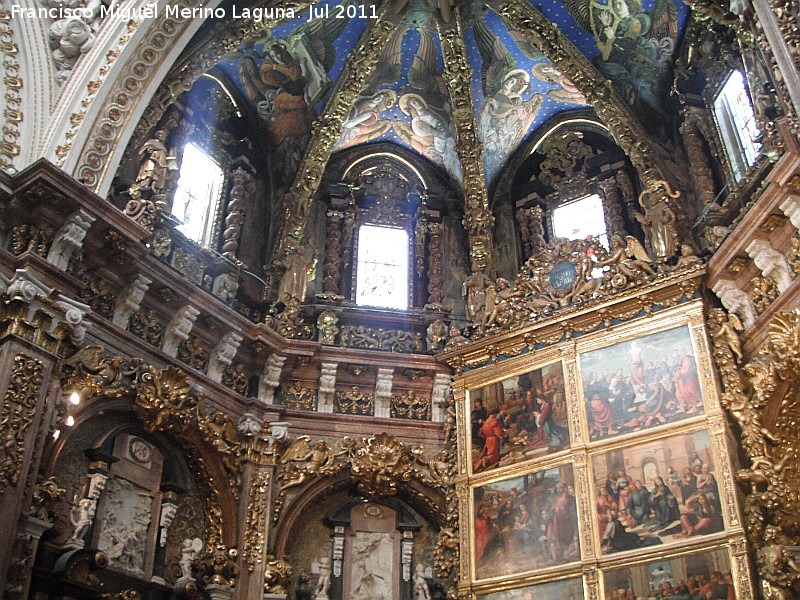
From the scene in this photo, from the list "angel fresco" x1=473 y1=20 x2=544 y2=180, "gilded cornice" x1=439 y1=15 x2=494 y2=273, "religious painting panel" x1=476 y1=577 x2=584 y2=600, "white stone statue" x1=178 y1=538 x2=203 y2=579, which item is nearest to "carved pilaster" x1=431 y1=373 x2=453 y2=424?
"gilded cornice" x1=439 y1=15 x2=494 y2=273

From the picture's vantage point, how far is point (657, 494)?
Answer: 1090 centimetres

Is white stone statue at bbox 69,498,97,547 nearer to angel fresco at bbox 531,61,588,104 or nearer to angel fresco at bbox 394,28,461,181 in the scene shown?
angel fresco at bbox 394,28,461,181

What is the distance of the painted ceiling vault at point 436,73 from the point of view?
14492 mm

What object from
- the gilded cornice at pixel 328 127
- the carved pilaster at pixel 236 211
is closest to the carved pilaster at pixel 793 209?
the gilded cornice at pixel 328 127

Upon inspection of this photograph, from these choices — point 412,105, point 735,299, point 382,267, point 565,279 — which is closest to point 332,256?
point 382,267

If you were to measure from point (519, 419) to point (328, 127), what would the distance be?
6.26m

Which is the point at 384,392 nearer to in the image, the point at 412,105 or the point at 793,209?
the point at 412,105

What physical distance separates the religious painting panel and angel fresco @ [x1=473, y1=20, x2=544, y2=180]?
8.04m

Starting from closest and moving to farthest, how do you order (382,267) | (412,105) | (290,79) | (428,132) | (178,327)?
(178,327) < (290,79) < (382,267) < (412,105) < (428,132)

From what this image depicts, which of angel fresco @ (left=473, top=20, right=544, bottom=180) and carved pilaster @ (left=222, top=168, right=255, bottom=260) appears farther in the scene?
angel fresco @ (left=473, top=20, right=544, bottom=180)

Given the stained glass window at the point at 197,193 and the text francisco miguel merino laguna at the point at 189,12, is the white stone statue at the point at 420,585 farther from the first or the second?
the text francisco miguel merino laguna at the point at 189,12

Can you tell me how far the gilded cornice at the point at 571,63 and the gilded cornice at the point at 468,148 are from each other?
3.18 ft

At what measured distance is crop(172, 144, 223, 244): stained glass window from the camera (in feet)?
45.8

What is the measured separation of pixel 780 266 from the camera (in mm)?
10602
